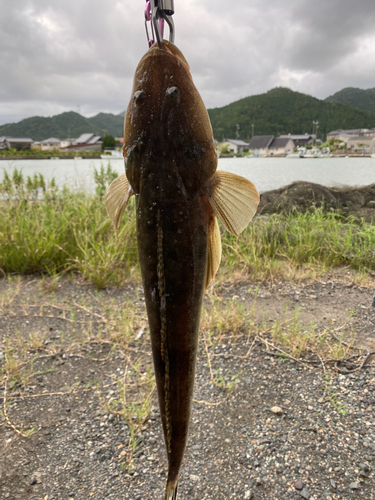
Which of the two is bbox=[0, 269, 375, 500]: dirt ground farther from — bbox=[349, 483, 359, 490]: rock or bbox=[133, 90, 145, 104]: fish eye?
bbox=[133, 90, 145, 104]: fish eye

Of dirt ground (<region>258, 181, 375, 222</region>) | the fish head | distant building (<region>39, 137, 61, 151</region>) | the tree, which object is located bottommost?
dirt ground (<region>258, 181, 375, 222</region>)

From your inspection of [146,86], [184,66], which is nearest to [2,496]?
[146,86]

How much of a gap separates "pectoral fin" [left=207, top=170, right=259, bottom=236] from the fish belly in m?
0.09

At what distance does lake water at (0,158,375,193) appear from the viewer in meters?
8.93

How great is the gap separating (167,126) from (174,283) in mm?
643

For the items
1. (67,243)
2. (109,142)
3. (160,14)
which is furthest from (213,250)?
(109,142)

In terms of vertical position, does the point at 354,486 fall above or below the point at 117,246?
below

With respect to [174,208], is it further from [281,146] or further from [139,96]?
[281,146]

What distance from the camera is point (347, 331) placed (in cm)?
403

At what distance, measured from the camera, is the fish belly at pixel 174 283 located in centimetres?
118

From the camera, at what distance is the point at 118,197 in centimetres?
152

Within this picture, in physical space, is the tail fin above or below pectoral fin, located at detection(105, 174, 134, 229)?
below

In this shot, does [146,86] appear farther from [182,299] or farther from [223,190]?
[182,299]

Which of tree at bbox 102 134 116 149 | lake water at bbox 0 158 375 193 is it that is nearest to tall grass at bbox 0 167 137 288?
lake water at bbox 0 158 375 193
